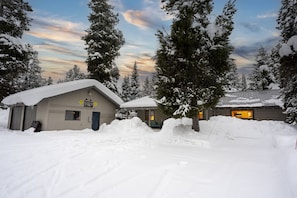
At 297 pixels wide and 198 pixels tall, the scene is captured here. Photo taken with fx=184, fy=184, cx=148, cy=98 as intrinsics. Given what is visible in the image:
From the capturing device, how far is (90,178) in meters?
4.14

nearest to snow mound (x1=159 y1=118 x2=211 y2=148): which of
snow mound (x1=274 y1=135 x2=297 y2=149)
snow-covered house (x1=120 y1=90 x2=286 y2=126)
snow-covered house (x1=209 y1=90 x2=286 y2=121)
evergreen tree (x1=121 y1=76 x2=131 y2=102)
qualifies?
snow mound (x1=274 y1=135 x2=297 y2=149)

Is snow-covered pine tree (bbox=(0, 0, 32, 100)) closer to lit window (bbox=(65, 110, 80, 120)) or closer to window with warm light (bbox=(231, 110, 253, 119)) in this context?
lit window (bbox=(65, 110, 80, 120))

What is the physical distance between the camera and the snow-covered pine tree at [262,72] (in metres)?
26.7

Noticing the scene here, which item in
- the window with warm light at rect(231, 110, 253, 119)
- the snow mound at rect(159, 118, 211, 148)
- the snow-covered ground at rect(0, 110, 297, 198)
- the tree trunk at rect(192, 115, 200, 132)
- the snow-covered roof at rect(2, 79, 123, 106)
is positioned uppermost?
the snow-covered roof at rect(2, 79, 123, 106)

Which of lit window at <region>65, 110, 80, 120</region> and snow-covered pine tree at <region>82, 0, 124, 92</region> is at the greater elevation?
snow-covered pine tree at <region>82, 0, 124, 92</region>

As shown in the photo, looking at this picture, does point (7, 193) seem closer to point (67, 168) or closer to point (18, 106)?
point (67, 168)

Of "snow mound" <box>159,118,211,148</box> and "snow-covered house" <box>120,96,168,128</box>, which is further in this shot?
"snow-covered house" <box>120,96,168,128</box>

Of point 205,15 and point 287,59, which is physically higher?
point 205,15

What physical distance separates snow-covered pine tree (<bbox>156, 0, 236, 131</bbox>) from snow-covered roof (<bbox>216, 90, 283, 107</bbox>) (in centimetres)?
906

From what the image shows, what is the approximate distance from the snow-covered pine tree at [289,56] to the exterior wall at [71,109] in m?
15.4

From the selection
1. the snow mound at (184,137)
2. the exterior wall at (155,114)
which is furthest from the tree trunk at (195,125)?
the exterior wall at (155,114)

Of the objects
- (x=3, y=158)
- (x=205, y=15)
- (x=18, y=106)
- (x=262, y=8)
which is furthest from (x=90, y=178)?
(x=18, y=106)

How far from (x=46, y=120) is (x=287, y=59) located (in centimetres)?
1731

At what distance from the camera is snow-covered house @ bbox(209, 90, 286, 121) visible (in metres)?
17.8
